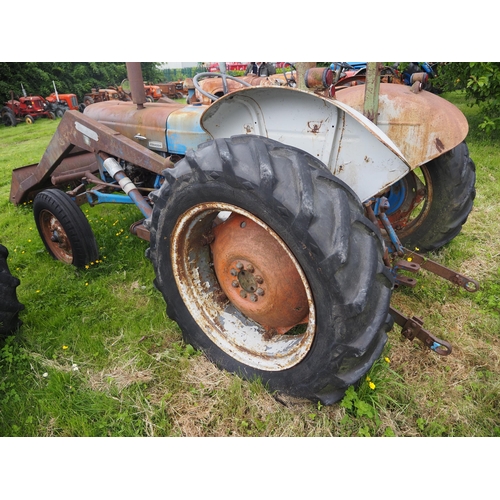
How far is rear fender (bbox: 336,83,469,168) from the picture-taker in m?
2.06

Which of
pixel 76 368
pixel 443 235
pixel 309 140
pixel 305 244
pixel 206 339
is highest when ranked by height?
pixel 309 140

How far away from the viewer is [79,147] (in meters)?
3.45

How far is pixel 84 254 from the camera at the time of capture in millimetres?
3025

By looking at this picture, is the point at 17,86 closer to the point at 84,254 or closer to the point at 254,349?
the point at 84,254

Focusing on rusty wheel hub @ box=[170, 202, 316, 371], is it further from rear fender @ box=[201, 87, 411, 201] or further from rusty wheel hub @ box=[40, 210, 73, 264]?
rusty wheel hub @ box=[40, 210, 73, 264]

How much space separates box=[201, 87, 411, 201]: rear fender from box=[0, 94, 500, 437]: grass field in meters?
1.00

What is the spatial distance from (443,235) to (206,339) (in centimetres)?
187

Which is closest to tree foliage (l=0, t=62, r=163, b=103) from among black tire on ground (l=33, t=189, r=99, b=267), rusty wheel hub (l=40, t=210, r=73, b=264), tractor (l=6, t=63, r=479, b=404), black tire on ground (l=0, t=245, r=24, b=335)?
rusty wheel hub (l=40, t=210, r=73, b=264)

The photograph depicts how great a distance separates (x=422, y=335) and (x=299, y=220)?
39.9 inches

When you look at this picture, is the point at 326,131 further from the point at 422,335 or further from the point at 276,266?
the point at 422,335

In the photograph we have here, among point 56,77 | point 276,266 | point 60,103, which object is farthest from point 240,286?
point 56,77

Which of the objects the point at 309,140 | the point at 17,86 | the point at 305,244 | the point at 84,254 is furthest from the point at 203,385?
the point at 17,86

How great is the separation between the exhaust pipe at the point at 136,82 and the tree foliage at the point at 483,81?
521 cm

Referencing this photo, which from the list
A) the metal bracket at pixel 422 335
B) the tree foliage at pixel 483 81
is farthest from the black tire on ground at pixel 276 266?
the tree foliage at pixel 483 81
